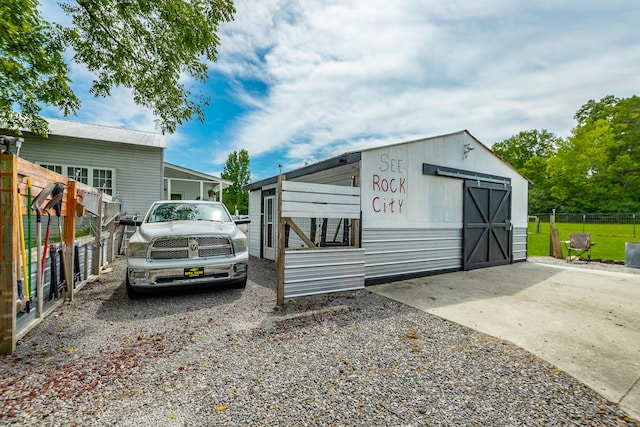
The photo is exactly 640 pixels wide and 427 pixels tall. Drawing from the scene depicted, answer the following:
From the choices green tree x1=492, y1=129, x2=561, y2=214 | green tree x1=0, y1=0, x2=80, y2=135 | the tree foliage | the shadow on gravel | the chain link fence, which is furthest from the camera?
green tree x1=492, y1=129, x2=561, y2=214

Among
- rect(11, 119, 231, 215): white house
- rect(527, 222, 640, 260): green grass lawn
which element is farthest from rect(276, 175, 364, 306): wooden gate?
rect(527, 222, 640, 260): green grass lawn

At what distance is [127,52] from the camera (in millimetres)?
7375

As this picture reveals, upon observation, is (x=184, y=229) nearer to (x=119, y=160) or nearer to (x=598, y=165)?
(x=119, y=160)

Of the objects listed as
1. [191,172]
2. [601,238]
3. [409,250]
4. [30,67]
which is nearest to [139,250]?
[30,67]

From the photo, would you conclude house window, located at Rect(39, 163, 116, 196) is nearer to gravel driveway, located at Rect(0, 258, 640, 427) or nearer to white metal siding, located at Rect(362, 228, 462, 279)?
gravel driveway, located at Rect(0, 258, 640, 427)

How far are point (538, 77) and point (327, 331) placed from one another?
835 cm

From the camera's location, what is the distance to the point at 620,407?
2.04m

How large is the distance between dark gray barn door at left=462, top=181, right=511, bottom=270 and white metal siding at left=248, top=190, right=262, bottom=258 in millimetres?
6238

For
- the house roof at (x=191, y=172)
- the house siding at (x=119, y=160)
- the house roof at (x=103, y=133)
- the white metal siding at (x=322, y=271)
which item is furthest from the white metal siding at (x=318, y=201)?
the house roof at (x=103, y=133)

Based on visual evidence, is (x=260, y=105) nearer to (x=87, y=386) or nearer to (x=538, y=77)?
(x=538, y=77)

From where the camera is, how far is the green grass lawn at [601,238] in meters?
11.7

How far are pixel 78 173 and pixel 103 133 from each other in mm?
2119

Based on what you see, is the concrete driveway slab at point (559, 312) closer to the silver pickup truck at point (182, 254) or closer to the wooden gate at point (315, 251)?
the wooden gate at point (315, 251)

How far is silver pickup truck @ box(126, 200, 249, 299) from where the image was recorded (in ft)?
14.1
